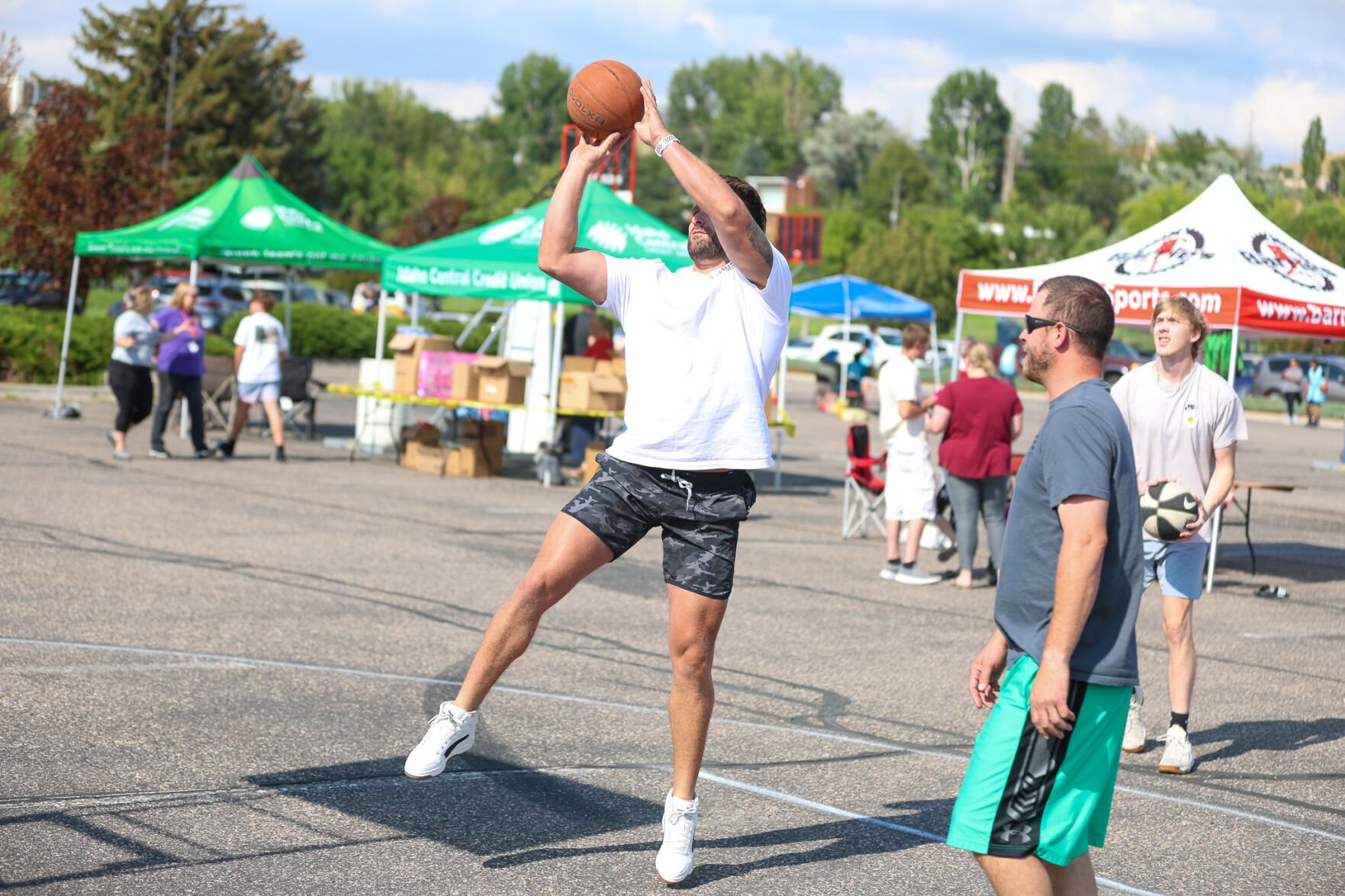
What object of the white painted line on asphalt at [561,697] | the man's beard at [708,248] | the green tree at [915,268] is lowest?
the white painted line on asphalt at [561,697]

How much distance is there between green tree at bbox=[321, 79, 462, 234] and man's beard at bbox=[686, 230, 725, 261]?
62.1 m

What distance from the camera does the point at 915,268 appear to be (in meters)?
66.4

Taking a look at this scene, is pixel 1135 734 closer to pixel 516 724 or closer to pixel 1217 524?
pixel 516 724

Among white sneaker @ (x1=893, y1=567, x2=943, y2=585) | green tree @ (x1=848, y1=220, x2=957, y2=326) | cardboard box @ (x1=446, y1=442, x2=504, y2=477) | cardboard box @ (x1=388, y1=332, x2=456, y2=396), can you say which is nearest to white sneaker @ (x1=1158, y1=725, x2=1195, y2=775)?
white sneaker @ (x1=893, y1=567, x2=943, y2=585)

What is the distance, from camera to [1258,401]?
42188 mm

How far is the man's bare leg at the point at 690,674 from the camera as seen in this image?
436 cm

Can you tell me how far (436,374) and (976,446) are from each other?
7440mm

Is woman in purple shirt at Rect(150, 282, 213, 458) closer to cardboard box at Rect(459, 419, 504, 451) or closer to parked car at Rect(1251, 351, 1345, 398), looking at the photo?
cardboard box at Rect(459, 419, 504, 451)

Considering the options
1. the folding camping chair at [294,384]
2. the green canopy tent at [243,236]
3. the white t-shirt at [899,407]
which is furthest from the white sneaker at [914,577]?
the green canopy tent at [243,236]

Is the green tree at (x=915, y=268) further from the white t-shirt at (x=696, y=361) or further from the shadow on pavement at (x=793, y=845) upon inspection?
the white t-shirt at (x=696, y=361)

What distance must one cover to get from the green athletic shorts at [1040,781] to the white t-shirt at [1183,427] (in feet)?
11.1

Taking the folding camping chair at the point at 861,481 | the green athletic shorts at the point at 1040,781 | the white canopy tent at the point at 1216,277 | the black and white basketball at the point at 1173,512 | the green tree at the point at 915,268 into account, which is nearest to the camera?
the green athletic shorts at the point at 1040,781

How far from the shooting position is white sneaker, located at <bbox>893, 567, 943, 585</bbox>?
1083 centimetres

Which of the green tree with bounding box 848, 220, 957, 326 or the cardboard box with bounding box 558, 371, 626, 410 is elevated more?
the green tree with bounding box 848, 220, 957, 326
